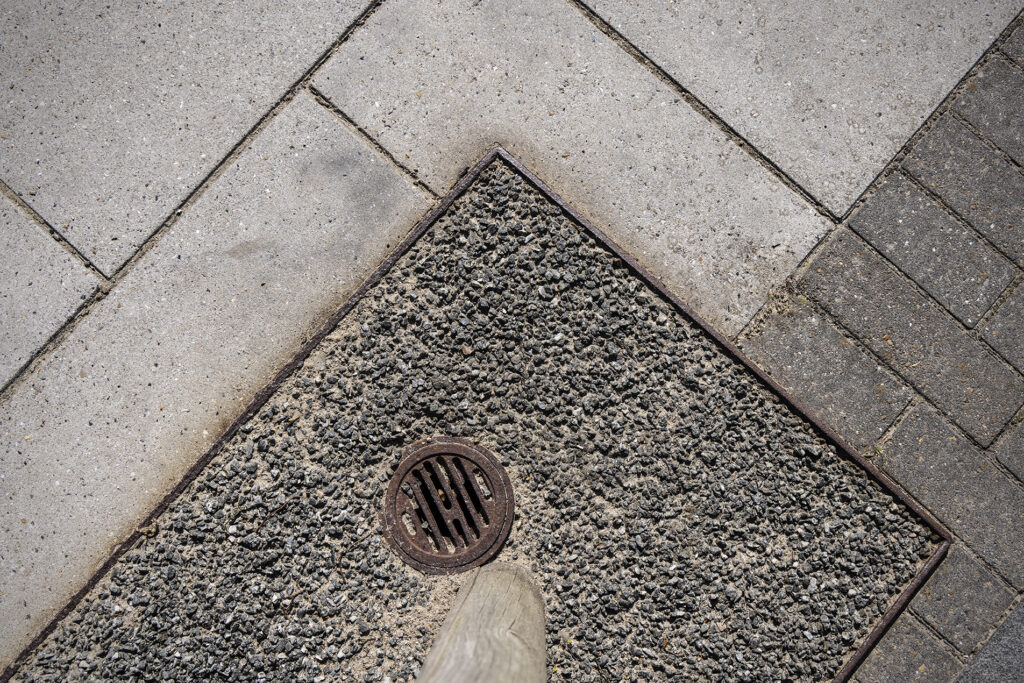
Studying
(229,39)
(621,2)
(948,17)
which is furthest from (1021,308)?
(229,39)

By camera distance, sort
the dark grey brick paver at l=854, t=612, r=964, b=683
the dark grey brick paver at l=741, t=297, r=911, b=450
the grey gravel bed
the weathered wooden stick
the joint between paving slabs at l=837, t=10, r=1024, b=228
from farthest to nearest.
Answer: the joint between paving slabs at l=837, t=10, r=1024, b=228 → the dark grey brick paver at l=741, t=297, r=911, b=450 → the dark grey brick paver at l=854, t=612, r=964, b=683 → the grey gravel bed → the weathered wooden stick

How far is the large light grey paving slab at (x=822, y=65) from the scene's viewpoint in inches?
111

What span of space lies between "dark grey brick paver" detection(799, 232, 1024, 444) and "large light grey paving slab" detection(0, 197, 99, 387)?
292cm

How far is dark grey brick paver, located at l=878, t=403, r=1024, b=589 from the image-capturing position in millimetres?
2674

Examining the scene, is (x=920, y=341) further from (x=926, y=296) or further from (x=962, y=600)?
(x=962, y=600)

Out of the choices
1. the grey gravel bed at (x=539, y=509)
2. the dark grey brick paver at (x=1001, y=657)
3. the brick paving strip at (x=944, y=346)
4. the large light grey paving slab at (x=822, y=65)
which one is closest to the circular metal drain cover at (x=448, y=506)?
the grey gravel bed at (x=539, y=509)

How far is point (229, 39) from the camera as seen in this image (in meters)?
2.87

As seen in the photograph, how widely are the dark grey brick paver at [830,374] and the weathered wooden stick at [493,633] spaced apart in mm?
1264

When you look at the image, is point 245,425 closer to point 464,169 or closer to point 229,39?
point 464,169

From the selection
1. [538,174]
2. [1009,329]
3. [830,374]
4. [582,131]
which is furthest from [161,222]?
[1009,329]

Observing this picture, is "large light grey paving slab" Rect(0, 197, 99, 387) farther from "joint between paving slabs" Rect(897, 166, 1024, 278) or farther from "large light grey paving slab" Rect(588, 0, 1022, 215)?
"joint between paving slabs" Rect(897, 166, 1024, 278)

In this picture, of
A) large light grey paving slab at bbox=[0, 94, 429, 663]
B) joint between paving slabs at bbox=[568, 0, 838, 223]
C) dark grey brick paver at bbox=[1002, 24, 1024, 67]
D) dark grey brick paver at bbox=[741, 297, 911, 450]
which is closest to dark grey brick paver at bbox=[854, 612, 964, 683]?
dark grey brick paver at bbox=[741, 297, 911, 450]

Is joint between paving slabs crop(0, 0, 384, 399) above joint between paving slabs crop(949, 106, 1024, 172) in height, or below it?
below

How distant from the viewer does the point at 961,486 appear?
106 inches
